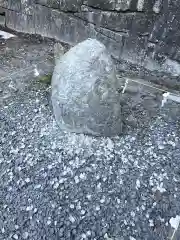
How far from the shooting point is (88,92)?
1967 mm

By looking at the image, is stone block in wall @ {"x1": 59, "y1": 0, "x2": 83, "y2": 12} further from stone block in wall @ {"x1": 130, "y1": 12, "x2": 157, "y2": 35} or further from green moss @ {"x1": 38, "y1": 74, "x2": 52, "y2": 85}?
green moss @ {"x1": 38, "y1": 74, "x2": 52, "y2": 85}

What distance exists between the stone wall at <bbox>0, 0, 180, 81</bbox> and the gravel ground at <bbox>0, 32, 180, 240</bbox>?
1.10 metres

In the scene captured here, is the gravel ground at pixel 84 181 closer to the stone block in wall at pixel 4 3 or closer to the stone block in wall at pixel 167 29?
the stone block in wall at pixel 167 29

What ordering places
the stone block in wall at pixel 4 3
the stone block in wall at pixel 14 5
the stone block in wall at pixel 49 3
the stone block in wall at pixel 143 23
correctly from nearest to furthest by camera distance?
the stone block in wall at pixel 143 23
the stone block in wall at pixel 49 3
the stone block in wall at pixel 14 5
the stone block in wall at pixel 4 3

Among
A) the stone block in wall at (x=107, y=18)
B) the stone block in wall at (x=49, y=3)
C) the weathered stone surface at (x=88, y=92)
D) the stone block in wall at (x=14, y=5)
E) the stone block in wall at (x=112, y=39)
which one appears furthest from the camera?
the stone block in wall at (x=14, y=5)

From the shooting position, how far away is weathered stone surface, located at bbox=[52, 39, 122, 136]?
1.97m

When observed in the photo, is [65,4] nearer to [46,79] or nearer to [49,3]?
[49,3]

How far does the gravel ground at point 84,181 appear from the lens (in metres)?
1.59

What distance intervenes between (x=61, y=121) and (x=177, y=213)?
113 cm

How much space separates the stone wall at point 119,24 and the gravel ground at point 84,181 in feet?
3.60

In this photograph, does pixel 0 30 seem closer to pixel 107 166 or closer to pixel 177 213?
pixel 107 166

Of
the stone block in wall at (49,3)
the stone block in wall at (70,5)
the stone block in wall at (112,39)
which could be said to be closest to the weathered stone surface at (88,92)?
the stone block in wall at (112,39)

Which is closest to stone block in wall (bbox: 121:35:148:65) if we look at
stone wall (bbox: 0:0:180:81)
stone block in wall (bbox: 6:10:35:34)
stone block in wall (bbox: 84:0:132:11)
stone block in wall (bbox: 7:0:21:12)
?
stone wall (bbox: 0:0:180:81)

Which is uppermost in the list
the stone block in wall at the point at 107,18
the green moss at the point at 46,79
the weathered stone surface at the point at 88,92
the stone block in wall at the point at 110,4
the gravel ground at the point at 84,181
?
the stone block in wall at the point at 110,4
